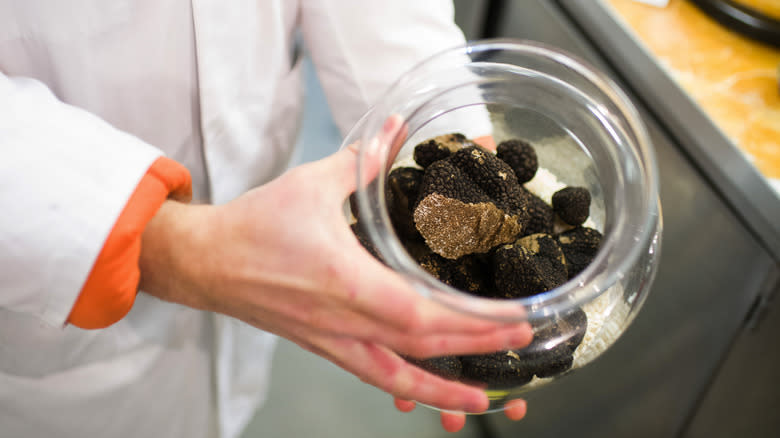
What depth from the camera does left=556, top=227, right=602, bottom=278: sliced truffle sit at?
0.39 metres

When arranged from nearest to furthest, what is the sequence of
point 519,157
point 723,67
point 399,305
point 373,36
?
point 399,305 < point 519,157 < point 373,36 < point 723,67

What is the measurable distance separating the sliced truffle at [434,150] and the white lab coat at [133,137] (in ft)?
0.51

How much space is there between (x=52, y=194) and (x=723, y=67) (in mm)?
691

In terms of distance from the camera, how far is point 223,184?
0.56m

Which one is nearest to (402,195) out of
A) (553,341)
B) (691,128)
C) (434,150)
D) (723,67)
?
(434,150)

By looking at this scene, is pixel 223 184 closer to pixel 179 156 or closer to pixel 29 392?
pixel 179 156

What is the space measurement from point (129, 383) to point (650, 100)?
0.63 metres

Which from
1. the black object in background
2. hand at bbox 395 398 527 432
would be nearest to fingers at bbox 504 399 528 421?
hand at bbox 395 398 527 432

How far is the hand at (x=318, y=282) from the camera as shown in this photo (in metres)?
0.32

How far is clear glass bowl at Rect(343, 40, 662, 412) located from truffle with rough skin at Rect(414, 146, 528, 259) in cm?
3

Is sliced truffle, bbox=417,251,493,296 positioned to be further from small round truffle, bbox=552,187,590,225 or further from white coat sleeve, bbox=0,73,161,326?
white coat sleeve, bbox=0,73,161,326

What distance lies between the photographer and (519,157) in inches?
16.5

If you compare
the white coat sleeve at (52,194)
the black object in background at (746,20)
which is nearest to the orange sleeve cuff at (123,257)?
the white coat sleeve at (52,194)

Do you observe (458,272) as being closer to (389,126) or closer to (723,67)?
(389,126)
